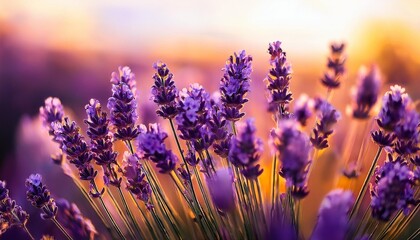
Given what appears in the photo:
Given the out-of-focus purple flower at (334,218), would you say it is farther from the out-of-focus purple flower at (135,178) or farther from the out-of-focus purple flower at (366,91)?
the out-of-focus purple flower at (135,178)

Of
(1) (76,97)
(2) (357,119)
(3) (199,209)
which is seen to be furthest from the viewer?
(1) (76,97)

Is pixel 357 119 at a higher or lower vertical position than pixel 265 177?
lower

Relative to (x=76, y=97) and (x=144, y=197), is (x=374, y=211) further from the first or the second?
(x=76, y=97)

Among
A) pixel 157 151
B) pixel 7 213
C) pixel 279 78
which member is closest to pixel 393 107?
pixel 279 78

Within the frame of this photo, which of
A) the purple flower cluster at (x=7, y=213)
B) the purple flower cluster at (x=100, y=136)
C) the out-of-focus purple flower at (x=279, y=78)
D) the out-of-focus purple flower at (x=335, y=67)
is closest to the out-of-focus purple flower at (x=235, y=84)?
the out-of-focus purple flower at (x=279, y=78)

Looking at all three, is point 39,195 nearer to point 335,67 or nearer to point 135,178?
point 135,178

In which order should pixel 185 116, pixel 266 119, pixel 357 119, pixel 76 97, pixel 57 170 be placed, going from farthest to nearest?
pixel 76 97 → pixel 57 170 → pixel 266 119 → pixel 185 116 → pixel 357 119

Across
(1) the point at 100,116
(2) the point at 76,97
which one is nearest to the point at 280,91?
(1) the point at 100,116

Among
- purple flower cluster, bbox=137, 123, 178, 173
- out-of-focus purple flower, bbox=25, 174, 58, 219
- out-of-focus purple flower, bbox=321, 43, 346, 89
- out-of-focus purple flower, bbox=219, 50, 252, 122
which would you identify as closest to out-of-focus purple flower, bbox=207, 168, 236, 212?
purple flower cluster, bbox=137, 123, 178, 173
